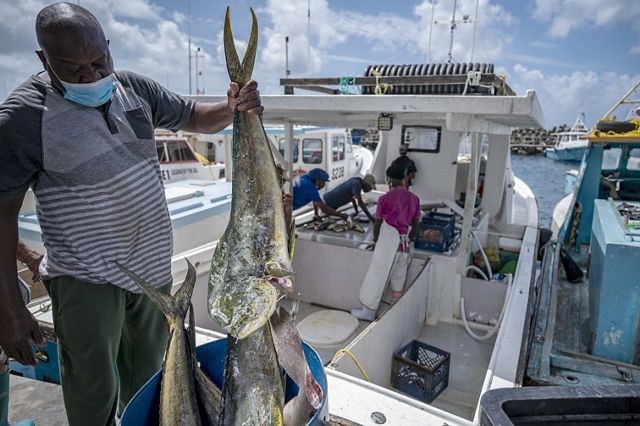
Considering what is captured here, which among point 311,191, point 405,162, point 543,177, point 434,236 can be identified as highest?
point 405,162

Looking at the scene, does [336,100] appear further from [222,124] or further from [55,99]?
[55,99]

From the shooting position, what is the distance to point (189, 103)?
6.93ft

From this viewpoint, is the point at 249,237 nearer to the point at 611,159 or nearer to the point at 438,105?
the point at 438,105

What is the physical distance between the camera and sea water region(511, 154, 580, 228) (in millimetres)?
25361

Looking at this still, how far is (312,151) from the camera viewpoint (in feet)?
40.7

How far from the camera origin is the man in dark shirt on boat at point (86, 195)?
1.49 metres

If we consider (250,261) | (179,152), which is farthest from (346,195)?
(179,152)

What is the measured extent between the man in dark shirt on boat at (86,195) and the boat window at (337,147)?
1110 centimetres

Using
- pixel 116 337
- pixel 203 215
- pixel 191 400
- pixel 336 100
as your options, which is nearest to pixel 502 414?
pixel 191 400

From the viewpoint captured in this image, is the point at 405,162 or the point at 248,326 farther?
the point at 405,162

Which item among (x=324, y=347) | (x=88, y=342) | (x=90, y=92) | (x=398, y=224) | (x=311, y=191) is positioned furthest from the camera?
(x=311, y=191)

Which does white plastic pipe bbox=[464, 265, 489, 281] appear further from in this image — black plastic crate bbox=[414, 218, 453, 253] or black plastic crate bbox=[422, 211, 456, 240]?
black plastic crate bbox=[422, 211, 456, 240]

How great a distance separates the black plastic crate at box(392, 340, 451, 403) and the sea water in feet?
53.5

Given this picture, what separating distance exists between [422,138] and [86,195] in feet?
22.4
